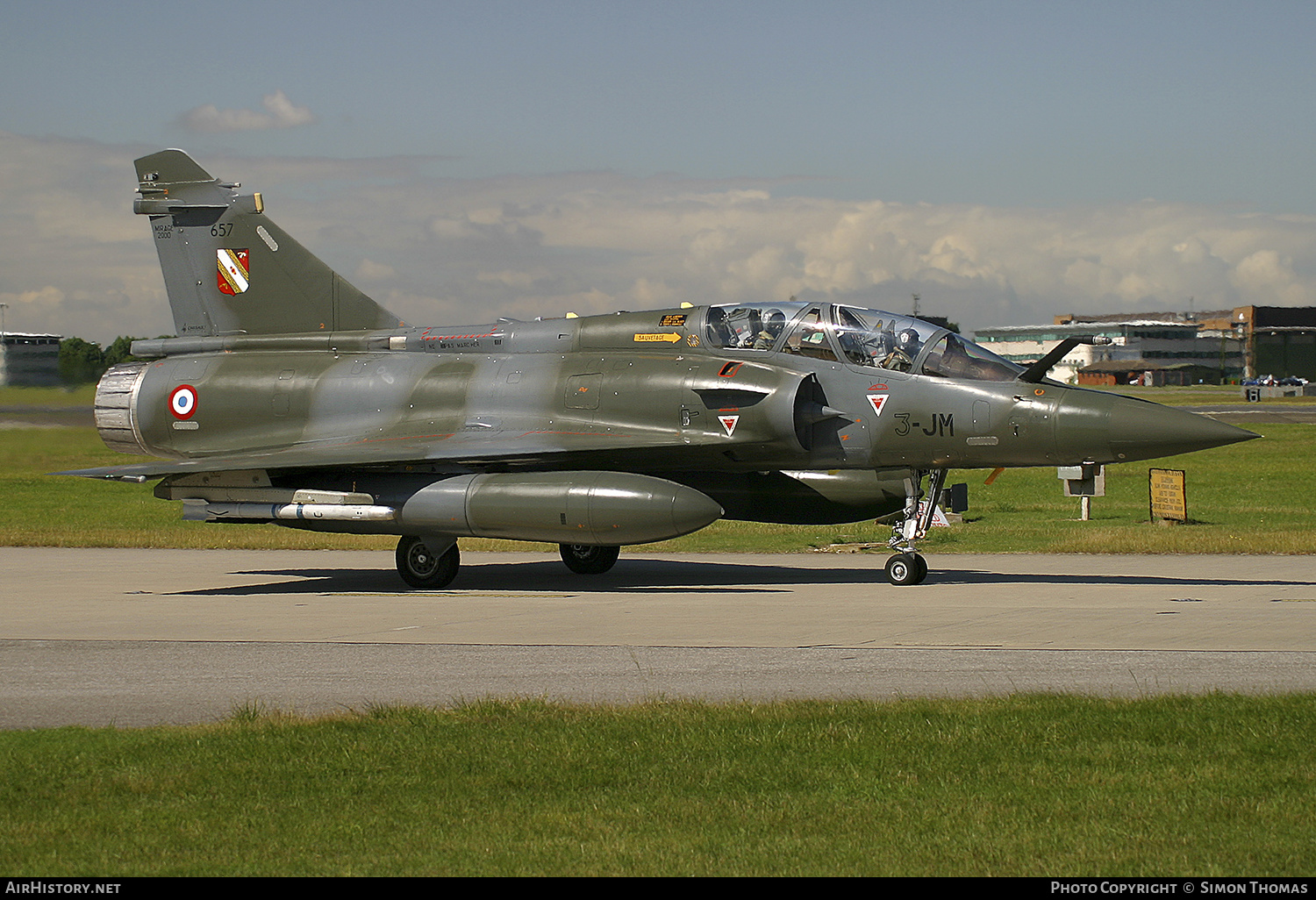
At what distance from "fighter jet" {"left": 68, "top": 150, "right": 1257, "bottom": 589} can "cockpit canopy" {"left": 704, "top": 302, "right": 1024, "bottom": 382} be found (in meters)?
0.03

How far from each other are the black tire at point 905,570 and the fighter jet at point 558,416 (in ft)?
0.07

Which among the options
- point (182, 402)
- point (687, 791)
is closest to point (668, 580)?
point (182, 402)

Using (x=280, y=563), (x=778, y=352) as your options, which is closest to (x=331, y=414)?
(x=280, y=563)

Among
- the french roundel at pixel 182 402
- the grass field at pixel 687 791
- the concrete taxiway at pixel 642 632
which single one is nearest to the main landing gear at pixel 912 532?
the concrete taxiway at pixel 642 632

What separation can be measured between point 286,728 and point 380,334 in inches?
474

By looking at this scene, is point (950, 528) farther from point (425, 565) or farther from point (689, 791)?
point (689, 791)

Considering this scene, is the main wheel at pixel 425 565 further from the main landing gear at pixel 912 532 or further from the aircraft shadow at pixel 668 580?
the main landing gear at pixel 912 532

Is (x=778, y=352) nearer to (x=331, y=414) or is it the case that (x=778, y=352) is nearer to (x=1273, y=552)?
(x=331, y=414)

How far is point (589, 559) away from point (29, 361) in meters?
10.6

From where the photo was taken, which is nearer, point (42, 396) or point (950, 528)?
point (42, 396)

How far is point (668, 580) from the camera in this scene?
18.1 m

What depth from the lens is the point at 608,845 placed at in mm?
5891

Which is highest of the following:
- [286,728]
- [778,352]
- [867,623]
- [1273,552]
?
[778,352]

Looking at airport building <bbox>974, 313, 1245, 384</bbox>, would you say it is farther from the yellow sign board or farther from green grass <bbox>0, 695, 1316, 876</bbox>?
green grass <bbox>0, 695, 1316, 876</bbox>
